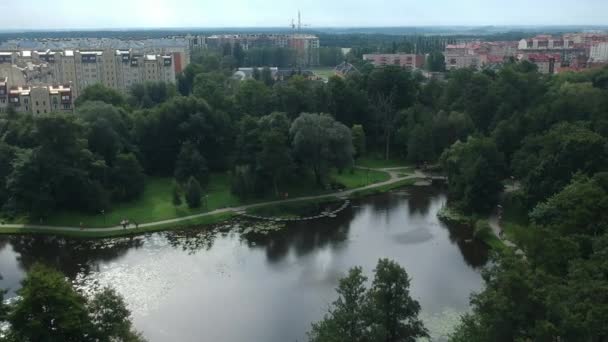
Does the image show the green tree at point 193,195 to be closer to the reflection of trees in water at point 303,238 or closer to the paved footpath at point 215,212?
the paved footpath at point 215,212

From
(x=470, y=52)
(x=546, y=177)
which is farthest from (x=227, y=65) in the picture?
(x=546, y=177)

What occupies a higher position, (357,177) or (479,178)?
(479,178)

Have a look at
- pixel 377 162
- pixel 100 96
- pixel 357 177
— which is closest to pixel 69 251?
pixel 357 177

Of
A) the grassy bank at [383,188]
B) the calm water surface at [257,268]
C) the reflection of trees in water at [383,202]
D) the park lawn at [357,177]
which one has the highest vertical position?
the park lawn at [357,177]

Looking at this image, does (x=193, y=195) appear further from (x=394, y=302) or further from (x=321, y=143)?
(x=394, y=302)

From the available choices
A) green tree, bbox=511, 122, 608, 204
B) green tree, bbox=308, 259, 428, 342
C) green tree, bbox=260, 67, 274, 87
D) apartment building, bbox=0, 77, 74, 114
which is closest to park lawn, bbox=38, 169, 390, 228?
green tree, bbox=511, 122, 608, 204

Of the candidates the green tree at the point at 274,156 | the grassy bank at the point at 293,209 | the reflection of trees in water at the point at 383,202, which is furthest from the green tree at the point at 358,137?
the green tree at the point at 274,156

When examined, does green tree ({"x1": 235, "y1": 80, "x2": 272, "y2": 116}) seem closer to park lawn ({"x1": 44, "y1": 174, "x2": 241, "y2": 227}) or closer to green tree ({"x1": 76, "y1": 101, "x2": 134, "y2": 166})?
park lawn ({"x1": 44, "y1": 174, "x2": 241, "y2": 227})
